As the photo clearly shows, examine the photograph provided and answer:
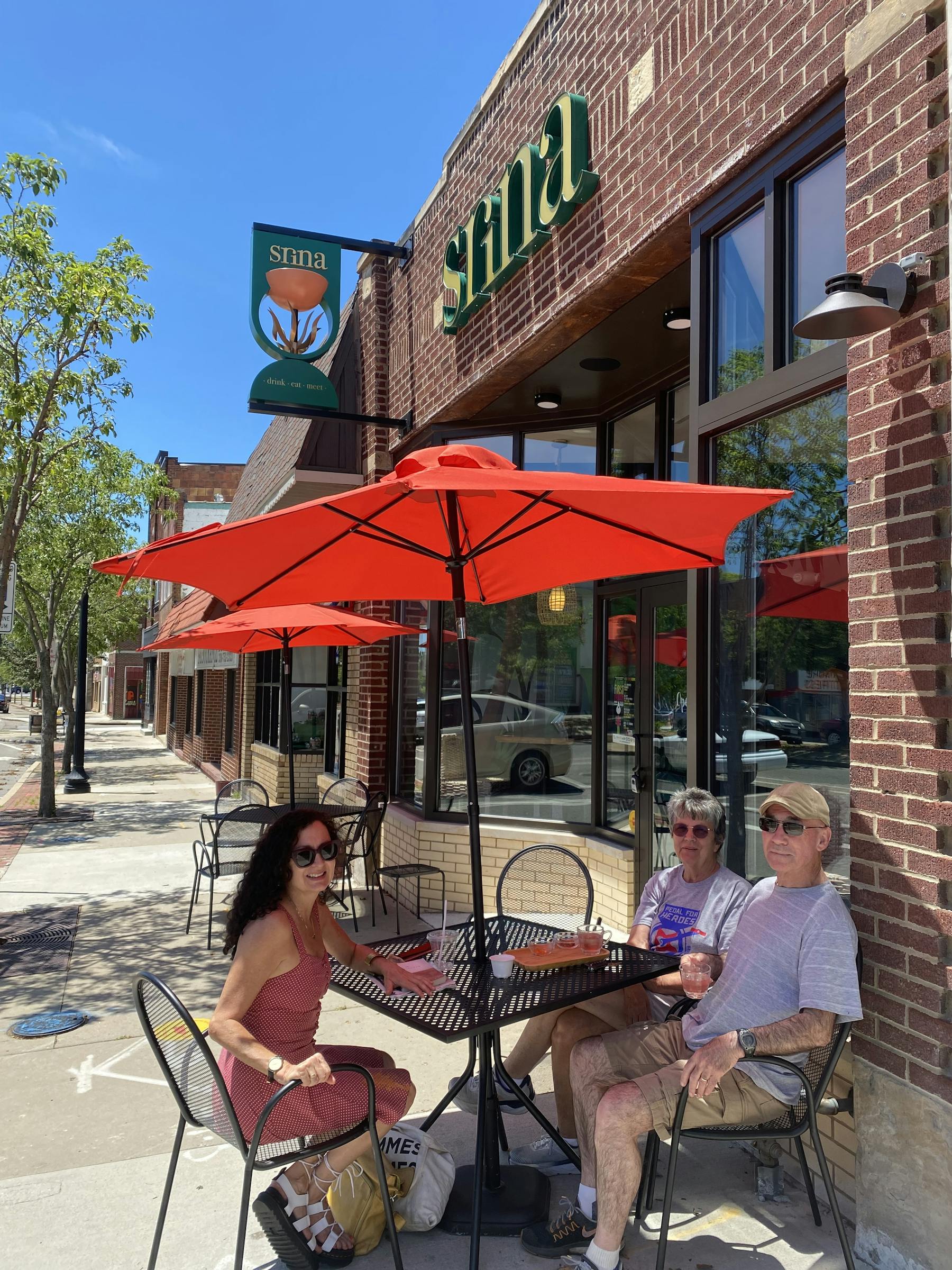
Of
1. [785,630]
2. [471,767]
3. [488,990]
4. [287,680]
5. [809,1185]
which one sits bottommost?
[809,1185]

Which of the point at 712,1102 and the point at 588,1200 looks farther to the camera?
the point at 588,1200

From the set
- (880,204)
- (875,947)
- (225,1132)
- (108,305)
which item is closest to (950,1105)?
(875,947)

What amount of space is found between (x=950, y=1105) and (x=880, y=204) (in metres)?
2.81

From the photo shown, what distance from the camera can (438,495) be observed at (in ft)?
10.7

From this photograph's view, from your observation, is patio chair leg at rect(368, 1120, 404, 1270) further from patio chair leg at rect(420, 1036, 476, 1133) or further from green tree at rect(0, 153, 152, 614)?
green tree at rect(0, 153, 152, 614)

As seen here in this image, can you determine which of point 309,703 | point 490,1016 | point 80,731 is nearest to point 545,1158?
point 490,1016

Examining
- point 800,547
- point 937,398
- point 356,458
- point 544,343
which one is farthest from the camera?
point 356,458

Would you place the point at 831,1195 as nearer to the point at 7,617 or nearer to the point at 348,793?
the point at 348,793

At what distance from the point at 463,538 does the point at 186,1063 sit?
7.17ft

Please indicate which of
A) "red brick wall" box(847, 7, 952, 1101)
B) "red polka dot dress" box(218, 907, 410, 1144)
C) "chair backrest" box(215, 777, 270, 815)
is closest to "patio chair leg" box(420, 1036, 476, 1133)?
"red polka dot dress" box(218, 907, 410, 1144)

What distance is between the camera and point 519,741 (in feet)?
23.8

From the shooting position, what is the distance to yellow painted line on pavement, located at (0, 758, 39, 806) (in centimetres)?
1568

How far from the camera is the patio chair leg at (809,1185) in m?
2.94

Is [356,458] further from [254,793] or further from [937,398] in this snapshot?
[937,398]
